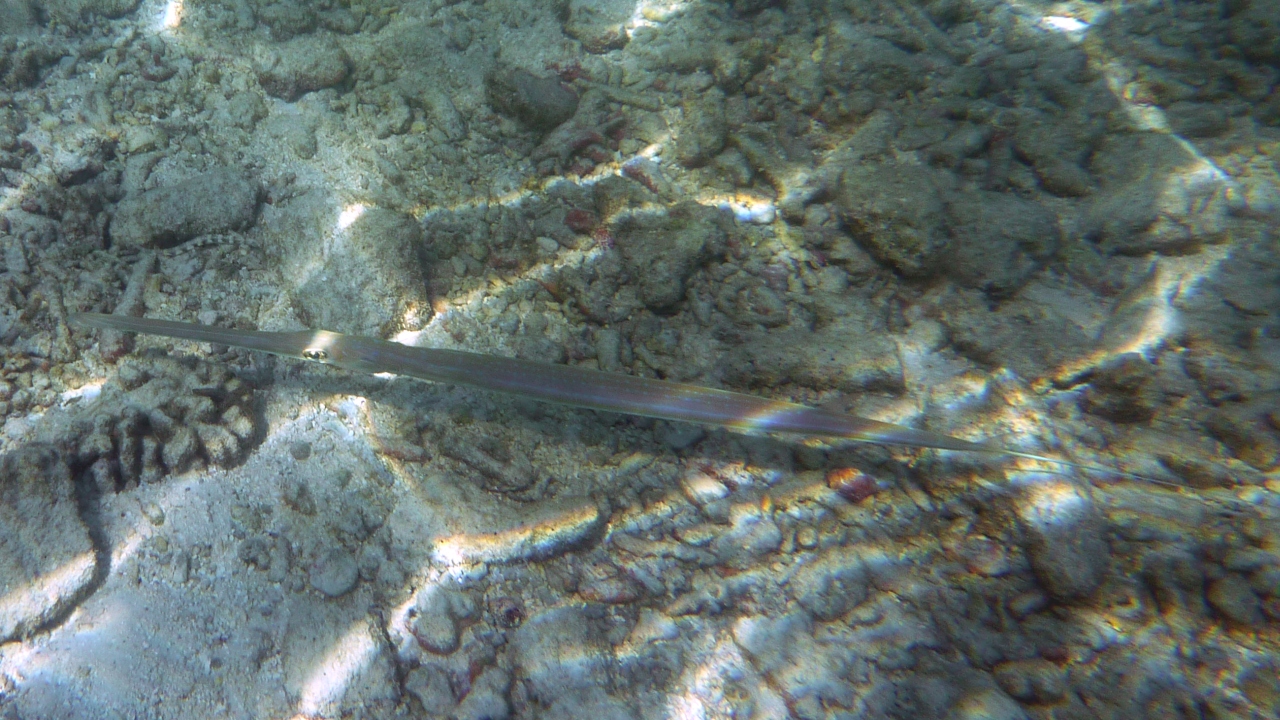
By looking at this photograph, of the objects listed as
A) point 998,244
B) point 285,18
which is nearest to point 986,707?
point 998,244

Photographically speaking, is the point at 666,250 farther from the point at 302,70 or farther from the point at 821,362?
the point at 302,70

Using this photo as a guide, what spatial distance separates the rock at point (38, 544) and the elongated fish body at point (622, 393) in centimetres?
79

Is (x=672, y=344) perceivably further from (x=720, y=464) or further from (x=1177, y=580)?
(x=1177, y=580)

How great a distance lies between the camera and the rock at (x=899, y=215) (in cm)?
377

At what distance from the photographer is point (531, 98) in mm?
4656

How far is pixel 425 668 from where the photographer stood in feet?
8.95

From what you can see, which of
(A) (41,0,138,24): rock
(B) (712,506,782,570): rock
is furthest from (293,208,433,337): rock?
(A) (41,0,138,24): rock

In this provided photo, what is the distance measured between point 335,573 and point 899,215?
4140mm

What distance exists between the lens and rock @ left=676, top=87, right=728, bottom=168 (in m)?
4.67

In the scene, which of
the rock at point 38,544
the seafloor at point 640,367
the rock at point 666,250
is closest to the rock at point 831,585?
the seafloor at point 640,367

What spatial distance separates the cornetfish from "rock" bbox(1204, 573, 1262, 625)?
919 mm

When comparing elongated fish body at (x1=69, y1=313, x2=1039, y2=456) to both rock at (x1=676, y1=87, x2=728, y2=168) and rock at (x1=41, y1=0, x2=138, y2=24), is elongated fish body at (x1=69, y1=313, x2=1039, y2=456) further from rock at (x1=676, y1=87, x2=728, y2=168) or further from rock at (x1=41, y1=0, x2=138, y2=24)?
rock at (x1=41, y1=0, x2=138, y2=24)

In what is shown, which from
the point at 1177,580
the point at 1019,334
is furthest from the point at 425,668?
the point at 1019,334

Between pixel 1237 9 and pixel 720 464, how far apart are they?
6280 mm
